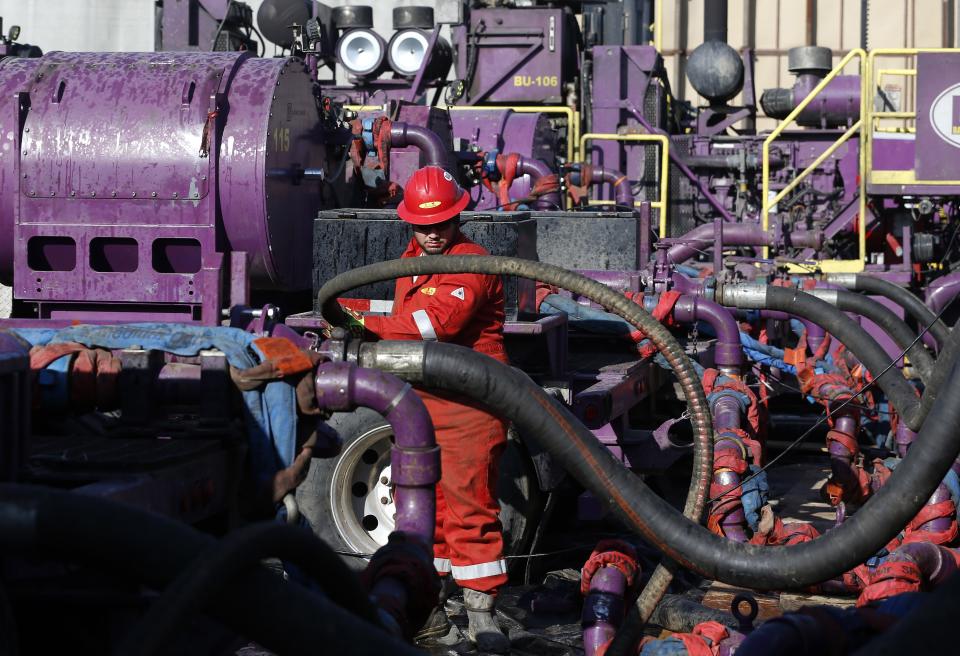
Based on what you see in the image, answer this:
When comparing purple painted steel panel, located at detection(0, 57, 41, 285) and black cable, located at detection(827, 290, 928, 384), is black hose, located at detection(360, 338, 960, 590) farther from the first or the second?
purple painted steel panel, located at detection(0, 57, 41, 285)

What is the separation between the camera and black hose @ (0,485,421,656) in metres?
2.13

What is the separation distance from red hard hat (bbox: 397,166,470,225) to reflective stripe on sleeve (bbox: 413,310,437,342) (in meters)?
0.40

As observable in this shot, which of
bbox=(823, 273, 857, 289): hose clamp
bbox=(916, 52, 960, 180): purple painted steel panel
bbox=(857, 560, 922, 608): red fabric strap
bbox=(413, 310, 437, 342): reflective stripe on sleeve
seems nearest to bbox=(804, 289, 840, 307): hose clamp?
bbox=(823, 273, 857, 289): hose clamp

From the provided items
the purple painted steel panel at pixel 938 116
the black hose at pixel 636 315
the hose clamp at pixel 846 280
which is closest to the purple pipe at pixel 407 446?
the black hose at pixel 636 315

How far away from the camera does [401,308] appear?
5.29m

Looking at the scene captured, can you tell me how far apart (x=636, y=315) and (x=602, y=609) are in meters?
1.02

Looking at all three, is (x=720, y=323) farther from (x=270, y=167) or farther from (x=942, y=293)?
(x=942, y=293)

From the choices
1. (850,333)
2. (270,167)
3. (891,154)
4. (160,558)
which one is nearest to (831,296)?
(850,333)

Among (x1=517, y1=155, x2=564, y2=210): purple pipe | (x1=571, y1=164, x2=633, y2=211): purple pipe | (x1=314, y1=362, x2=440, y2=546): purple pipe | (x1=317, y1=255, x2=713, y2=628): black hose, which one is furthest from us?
(x1=571, y1=164, x2=633, y2=211): purple pipe

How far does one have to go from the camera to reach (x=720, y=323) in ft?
22.7

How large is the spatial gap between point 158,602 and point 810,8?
26.0 m

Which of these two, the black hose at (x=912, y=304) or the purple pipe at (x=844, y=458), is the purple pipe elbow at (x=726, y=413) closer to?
the purple pipe at (x=844, y=458)

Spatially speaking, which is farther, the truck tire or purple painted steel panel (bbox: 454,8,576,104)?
purple painted steel panel (bbox: 454,8,576,104)

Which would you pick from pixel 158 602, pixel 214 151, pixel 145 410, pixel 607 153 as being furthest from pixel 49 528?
pixel 607 153
